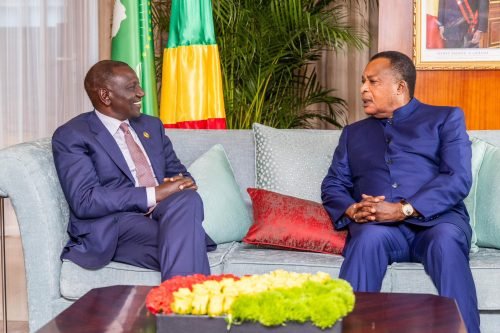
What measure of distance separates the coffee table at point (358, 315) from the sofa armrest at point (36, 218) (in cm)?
72

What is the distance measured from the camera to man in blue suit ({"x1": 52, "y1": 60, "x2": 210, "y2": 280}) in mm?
3055

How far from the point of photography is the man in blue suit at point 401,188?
3.03 m

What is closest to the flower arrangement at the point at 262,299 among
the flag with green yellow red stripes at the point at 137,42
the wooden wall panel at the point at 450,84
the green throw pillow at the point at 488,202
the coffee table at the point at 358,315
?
the coffee table at the point at 358,315

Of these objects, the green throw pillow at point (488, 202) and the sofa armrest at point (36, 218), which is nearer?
the sofa armrest at point (36, 218)

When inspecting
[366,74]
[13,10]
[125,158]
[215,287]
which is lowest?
[215,287]

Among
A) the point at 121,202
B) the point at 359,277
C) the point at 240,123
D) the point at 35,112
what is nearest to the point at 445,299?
the point at 359,277

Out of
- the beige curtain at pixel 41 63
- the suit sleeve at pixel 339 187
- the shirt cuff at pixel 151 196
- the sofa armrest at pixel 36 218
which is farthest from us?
the beige curtain at pixel 41 63

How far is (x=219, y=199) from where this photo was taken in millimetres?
3463

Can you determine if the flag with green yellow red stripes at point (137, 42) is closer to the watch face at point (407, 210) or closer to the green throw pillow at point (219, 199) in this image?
the green throw pillow at point (219, 199)

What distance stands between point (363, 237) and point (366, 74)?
79 cm

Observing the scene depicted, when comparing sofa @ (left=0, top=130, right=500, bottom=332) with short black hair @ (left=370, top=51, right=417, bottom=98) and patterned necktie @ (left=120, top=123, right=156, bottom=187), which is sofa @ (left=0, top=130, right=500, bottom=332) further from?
short black hair @ (left=370, top=51, right=417, bottom=98)

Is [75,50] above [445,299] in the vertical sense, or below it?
above

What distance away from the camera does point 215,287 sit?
2.01 metres

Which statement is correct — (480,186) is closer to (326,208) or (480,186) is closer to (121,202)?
(326,208)
